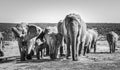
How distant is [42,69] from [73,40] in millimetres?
1874

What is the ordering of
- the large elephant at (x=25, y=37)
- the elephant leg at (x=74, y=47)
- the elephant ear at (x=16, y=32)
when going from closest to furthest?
the elephant leg at (x=74, y=47)
the elephant ear at (x=16, y=32)
the large elephant at (x=25, y=37)

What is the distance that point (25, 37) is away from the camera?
1003 centimetres

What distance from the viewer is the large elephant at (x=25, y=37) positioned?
9.94 meters

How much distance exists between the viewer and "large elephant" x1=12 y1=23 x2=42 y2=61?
9938mm

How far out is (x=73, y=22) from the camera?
29.1 ft

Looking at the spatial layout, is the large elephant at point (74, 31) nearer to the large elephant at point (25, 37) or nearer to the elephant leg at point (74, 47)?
the elephant leg at point (74, 47)

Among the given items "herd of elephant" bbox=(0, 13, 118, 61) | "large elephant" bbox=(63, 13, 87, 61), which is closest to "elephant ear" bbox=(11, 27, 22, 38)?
"herd of elephant" bbox=(0, 13, 118, 61)

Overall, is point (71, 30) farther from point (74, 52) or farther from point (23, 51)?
point (23, 51)

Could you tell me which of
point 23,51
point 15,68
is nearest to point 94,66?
point 15,68

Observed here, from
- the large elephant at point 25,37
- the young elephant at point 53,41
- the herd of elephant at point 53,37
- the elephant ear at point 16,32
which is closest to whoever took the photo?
the herd of elephant at point 53,37

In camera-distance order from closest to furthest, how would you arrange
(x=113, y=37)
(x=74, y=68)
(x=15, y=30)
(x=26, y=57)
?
1. (x=74, y=68)
2. (x=15, y=30)
3. (x=26, y=57)
4. (x=113, y=37)

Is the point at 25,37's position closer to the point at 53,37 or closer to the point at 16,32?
the point at 16,32

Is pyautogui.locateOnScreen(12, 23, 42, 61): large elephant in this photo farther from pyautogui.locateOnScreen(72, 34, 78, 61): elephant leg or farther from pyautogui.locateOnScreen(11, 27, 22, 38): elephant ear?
pyautogui.locateOnScreen(72, 34, 78, 61): elephant leg

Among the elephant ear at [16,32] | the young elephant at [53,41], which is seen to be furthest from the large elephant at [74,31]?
the elephant ear at [16,32]
